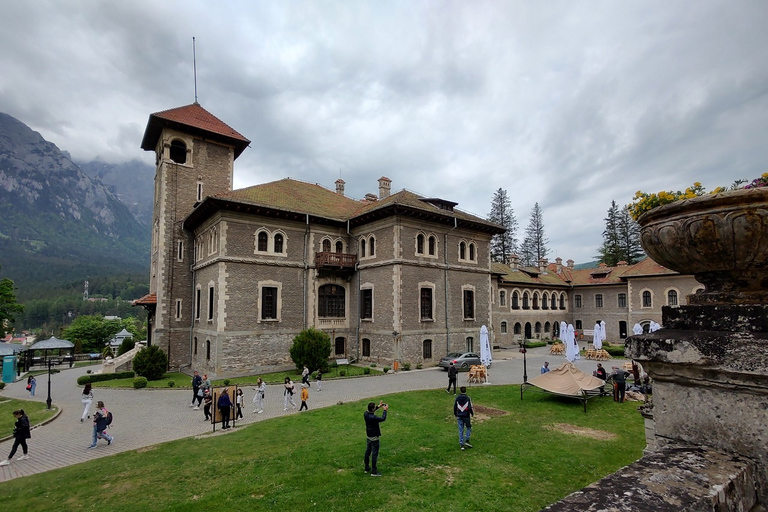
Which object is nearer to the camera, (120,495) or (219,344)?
(120,495)

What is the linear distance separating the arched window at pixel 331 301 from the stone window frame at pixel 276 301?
292cm

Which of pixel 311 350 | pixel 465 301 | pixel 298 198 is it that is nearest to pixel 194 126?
pixel 298 198

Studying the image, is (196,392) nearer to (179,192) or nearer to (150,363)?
(150,363)

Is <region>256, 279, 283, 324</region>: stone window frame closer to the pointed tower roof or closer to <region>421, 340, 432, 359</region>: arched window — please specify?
<region>421, 340, 432, 359</region>: arched window

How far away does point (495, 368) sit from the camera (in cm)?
2702

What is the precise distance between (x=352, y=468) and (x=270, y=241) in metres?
19.4

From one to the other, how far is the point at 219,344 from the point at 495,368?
1842cm

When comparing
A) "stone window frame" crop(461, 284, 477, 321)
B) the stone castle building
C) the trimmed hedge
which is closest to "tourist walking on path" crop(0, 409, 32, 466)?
A: the stone castle building

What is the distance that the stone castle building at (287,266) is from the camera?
81.4 feet

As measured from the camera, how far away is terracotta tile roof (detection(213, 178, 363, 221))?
26.1 m

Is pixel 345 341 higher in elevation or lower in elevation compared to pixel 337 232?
lower

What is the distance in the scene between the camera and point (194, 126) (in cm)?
2953

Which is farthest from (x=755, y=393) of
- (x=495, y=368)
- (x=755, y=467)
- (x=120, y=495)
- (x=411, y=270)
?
(x=495, y=368)

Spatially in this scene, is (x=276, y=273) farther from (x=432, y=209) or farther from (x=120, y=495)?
(x=120, y=495)
